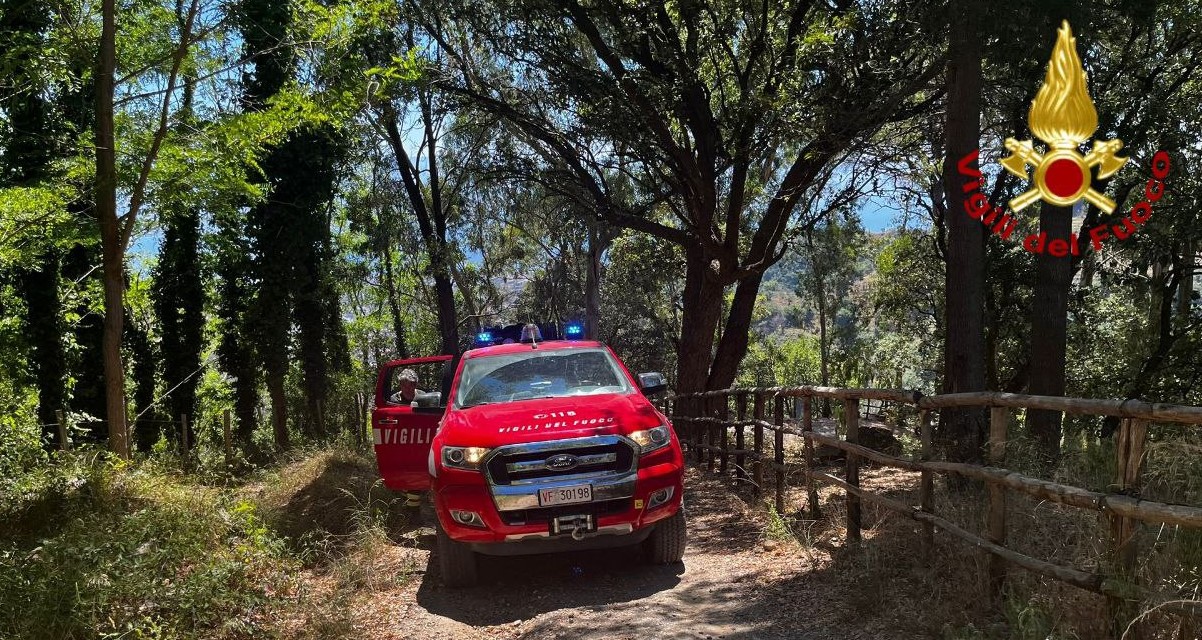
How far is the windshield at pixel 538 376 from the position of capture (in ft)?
23.6

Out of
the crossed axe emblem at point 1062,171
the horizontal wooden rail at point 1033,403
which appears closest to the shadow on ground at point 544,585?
the horizontal wooden rail at point 1033,403

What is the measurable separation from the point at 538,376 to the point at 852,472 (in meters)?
2.73

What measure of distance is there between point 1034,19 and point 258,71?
1774 centimetres

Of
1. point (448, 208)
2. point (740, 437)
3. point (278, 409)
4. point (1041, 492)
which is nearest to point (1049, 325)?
point (740, 437)

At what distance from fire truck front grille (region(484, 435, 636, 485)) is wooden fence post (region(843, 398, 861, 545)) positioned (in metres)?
1.86

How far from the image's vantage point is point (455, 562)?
6.47 m

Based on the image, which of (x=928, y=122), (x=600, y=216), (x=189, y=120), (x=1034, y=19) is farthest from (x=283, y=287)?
(x=1034, y=19)

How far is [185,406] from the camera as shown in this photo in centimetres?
2303

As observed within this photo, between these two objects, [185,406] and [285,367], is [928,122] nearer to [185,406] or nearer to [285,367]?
[285,367]

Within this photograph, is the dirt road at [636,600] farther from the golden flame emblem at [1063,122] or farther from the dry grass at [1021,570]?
the golden flame emblem at [1063,122]

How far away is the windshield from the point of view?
283 inches

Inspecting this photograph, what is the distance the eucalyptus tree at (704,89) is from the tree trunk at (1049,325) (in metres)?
2.23

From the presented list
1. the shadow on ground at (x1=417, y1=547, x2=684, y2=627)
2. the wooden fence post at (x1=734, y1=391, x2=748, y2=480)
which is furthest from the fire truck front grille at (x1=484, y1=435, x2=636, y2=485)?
the wooden fence post at (x1=734, y1=391, x2=748, y2=480)

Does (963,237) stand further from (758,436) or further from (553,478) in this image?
(553,478)
